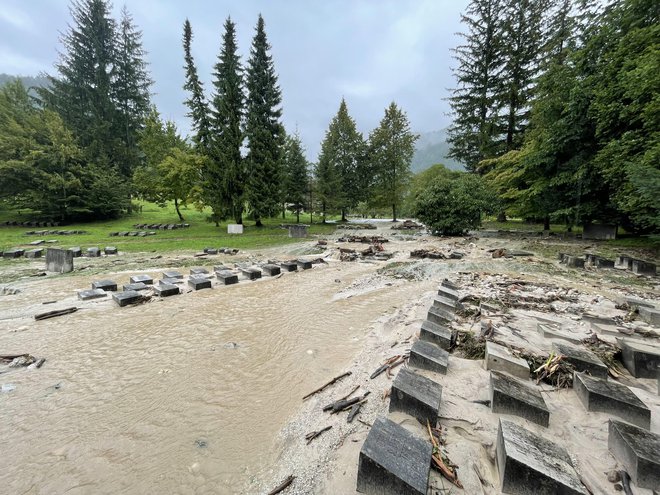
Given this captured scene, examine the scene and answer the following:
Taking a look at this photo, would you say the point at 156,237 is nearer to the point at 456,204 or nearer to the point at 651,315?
the point at 456,204

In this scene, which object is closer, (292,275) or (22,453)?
(22,453)

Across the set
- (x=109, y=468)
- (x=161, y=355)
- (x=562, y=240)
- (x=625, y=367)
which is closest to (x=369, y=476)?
(x=109, y=468)

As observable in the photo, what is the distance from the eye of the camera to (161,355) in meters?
3.85

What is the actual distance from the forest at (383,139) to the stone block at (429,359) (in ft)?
30.5

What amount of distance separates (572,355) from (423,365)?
1.54 metres

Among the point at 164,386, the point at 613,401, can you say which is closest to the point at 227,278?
the point at 164,386

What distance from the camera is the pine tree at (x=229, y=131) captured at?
20094mm

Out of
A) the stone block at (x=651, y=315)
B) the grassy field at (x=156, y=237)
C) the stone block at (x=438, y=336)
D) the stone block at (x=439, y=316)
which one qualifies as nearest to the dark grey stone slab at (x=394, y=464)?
the stone block at (x=438, y=336)

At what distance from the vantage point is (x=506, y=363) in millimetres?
2695

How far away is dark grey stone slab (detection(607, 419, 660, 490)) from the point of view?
1.50 m

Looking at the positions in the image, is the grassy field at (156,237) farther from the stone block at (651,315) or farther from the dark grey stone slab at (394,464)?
the stone block at (651,315)

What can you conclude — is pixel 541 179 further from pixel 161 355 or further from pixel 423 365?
pixel 161 355

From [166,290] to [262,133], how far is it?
685 inches

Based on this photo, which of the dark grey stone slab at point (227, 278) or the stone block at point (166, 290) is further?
the dark grey stone slab at point (227, 278)
